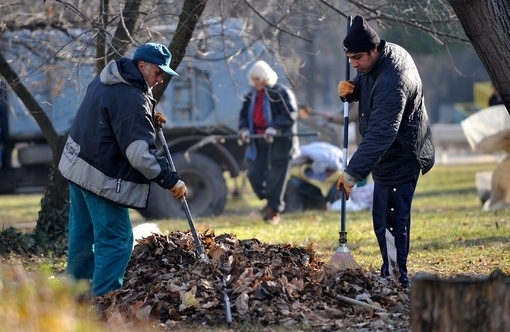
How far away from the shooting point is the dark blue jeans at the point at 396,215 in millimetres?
7684

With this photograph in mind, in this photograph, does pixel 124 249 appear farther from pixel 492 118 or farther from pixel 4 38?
pixel 492 118

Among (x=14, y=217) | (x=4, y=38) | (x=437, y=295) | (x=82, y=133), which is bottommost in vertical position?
(x=14, y=217)

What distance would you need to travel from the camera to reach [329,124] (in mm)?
17766

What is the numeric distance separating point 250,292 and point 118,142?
139 cm

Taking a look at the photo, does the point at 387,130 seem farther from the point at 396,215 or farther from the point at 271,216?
the point at 271,216

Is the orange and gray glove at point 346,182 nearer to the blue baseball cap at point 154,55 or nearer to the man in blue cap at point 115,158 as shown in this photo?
the man in blue cap at point 115,158

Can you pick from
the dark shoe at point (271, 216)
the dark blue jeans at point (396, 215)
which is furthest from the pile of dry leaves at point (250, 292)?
the dark shoe at point (271, 216)

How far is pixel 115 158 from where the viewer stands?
7.07 m

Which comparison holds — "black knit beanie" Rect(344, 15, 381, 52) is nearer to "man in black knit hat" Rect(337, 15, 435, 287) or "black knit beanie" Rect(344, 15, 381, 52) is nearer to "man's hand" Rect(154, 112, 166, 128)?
"man in black knit hat" Rect(337, 15, 435, 287)

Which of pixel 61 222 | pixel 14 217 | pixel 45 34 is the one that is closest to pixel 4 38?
pixel 45 34

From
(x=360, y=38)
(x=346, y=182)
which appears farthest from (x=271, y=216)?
(x=360, y=38)

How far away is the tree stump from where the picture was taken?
16.3 ft

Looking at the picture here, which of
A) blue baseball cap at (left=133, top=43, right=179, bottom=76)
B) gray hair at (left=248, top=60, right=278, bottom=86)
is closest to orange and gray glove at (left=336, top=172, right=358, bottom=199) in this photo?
blue baseball cap at (left=133, top=43, right=179, bottom=76)

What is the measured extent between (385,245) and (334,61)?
40.3 metres
